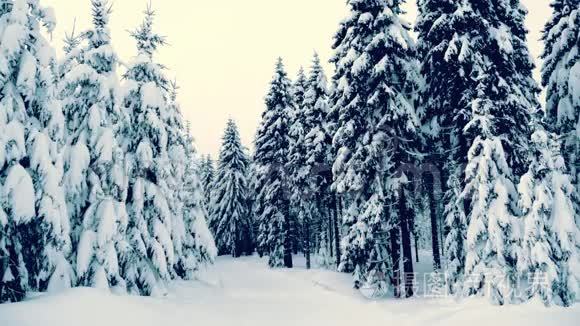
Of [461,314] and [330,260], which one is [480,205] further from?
[330,260]

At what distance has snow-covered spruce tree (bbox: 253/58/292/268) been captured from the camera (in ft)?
125

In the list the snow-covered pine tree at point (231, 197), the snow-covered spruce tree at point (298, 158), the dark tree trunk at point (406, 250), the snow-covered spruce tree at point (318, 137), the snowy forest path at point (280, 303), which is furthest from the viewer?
the snow-covered pine tree at point (231, 197)

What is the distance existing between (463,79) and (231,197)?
38431 mm

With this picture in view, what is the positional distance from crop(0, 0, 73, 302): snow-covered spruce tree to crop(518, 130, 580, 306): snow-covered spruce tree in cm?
1465

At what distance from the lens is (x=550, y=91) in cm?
2300

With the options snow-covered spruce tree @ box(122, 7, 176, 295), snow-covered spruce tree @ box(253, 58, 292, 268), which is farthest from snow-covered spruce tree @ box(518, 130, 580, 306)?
snow-covered spruce tree @ box(253, 58, 292, 268)

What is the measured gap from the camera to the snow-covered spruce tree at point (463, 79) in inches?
720

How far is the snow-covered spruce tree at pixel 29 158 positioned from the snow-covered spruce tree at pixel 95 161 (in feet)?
3.73

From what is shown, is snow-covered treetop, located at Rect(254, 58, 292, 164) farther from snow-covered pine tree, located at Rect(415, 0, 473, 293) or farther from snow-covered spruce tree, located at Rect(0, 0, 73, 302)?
snow-covered spruce tree, located at Rect(0, 0, 73, 302)

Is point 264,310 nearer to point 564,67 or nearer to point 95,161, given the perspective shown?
point 95,161

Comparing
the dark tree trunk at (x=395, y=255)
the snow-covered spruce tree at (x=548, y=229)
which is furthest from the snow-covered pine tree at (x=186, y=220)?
the snow-covered spruce tree at (x=548, y=229)

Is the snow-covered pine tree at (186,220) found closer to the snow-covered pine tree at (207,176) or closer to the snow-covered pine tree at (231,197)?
the snow-covered pine tree at (231,197)

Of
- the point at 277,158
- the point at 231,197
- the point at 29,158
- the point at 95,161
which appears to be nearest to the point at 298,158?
the point at 277,158

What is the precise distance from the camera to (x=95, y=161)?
54.1 ft
